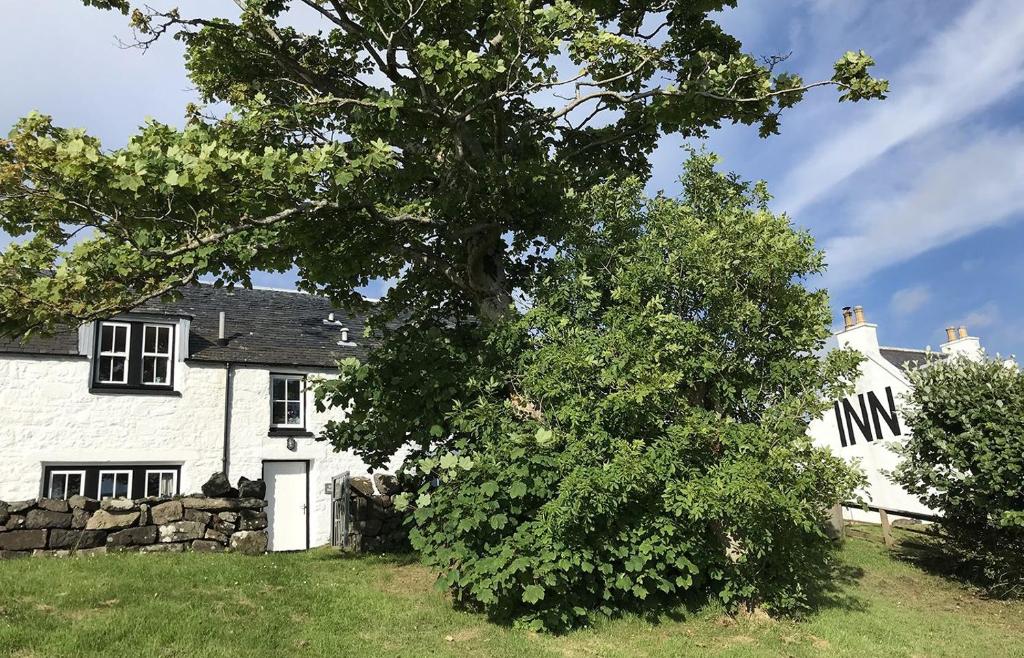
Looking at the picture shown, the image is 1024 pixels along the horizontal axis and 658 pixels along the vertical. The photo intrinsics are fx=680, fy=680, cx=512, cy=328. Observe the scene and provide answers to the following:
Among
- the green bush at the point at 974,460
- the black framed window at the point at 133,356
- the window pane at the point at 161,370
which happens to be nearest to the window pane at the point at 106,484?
the black framed window at the point at 133,356

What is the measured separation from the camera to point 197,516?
14.6 m

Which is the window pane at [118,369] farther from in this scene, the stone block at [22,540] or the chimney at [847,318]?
the chimney at [847,318]

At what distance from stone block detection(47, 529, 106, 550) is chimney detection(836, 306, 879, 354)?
24641 millimetres

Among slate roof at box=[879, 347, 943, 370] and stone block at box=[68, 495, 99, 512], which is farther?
slate roof at box=[879, 347, 943, 370]

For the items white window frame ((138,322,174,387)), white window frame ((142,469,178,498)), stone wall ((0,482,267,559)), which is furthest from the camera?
white window frame ((138,322,174,387))

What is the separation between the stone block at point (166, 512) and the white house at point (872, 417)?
70.0 ft

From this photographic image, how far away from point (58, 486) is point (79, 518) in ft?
16.6

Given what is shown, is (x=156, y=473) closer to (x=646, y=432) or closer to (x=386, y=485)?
(x=386, y=485)

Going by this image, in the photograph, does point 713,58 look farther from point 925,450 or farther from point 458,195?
point 925,450

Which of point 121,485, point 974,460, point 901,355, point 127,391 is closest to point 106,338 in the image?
point 127,391

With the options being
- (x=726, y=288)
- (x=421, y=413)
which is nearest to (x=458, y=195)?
(x=421, y=413)

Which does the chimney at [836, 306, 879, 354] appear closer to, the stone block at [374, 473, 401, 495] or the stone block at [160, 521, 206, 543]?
the stone block at [374, 473, 401, 495]

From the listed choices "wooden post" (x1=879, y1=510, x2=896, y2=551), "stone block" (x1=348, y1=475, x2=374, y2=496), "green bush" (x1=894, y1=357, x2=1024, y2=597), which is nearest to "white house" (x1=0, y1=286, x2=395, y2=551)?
"stone block" (x1=348, y1=475, x2=374, y2=496)

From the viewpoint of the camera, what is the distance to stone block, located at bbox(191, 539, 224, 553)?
47.1ft
